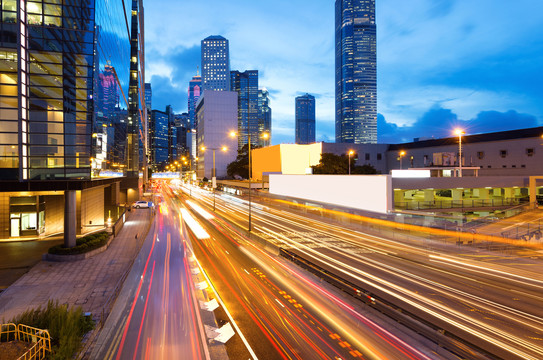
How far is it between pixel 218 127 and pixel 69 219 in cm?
13418

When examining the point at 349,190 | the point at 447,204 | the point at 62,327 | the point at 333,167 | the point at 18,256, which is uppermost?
the point at 333,167

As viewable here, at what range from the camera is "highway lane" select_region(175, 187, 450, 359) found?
8.96m

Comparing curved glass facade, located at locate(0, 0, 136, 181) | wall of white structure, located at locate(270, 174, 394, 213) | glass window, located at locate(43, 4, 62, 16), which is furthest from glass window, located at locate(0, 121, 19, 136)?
wall of white structure, located at locate(270, 174, 394, 213)

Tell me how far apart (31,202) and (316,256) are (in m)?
23.9

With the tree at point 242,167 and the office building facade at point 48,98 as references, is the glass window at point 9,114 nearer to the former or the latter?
the office building facade at point 48,98

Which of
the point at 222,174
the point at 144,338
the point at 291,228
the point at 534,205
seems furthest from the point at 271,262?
the point at 222,174

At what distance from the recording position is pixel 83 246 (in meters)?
20.0

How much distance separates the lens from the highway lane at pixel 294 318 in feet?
29.4

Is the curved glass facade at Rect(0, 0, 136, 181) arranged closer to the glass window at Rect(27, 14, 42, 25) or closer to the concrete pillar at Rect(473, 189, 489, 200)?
the glass window at Rect(27, 14, 42, 25)

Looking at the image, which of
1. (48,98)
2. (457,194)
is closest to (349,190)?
(457,194)

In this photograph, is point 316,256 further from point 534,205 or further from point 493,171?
point 493,171

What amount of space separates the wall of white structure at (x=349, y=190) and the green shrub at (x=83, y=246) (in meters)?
27.6

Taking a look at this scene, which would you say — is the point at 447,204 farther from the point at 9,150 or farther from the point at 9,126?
the point at 9,126

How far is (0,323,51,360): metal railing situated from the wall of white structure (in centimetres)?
3146
